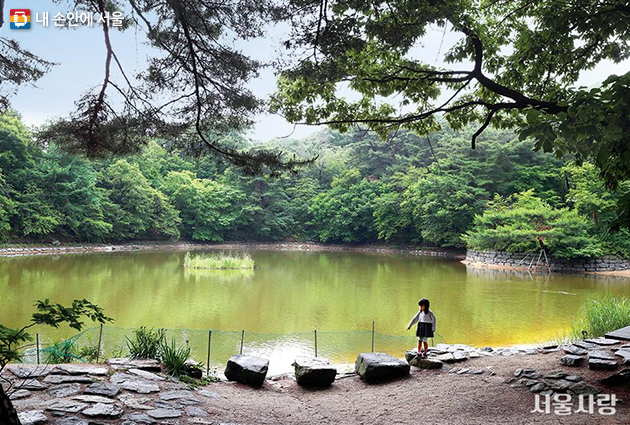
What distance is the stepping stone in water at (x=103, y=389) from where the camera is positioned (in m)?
3.03

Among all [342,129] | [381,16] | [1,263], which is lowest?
[1,263]

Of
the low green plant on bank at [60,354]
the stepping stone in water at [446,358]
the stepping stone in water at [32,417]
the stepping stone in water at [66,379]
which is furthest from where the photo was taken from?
the stepping stone in water at [446,358]

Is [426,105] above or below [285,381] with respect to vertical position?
above

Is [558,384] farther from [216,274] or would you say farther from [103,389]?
[216,274]

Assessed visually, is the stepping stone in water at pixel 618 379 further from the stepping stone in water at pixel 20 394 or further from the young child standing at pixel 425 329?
the stepping stone in water at pixel 20 394

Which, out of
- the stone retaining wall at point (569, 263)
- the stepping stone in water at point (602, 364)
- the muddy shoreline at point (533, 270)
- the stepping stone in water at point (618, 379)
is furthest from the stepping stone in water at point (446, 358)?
the stone retaining wall at point (569, 263)

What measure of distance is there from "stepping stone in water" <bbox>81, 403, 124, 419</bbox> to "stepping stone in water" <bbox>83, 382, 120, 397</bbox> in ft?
0.79

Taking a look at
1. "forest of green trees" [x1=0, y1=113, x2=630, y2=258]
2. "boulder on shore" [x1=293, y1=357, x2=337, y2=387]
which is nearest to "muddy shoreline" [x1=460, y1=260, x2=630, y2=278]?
"forest of green trees" [x1=0, y1=113, x2=630, y2=258]

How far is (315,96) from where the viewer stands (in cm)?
523

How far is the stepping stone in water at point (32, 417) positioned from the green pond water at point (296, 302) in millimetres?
2432

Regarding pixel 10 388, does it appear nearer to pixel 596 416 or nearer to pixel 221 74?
pixel 221 74

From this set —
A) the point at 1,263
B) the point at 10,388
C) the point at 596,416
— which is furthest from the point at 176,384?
the point at 1,263

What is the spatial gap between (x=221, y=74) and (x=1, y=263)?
16.0 meters

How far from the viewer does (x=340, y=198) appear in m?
29.3
